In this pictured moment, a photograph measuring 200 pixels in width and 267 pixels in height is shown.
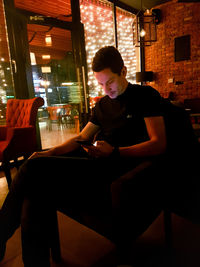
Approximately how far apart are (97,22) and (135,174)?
218 inches

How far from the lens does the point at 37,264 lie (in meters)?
0.93

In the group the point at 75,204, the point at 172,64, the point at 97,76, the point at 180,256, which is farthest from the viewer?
the point at 172,64

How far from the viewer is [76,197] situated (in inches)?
43.4

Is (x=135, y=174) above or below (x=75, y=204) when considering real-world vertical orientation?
above

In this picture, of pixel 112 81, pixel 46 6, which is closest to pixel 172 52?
pixel 46 6

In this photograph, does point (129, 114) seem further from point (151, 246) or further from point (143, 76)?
point (143, 76)

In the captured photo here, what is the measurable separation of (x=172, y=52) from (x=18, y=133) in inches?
204

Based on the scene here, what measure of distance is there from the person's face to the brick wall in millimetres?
4948

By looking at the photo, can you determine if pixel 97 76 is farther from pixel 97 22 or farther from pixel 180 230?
pixel 97 22

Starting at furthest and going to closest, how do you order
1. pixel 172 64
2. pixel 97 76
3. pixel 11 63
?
→ 1. pixel 172 64
2. pixel 11 63
3. pixel 97 76

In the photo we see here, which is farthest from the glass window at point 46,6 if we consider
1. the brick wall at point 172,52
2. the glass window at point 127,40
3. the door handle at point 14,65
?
the brick wall at point 172,52

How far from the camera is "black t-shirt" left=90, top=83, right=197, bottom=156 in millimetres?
1192

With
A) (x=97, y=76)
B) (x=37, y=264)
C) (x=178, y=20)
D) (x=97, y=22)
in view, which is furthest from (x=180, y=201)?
(x=178, y=20)

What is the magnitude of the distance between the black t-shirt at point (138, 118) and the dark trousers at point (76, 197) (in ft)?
0.75
